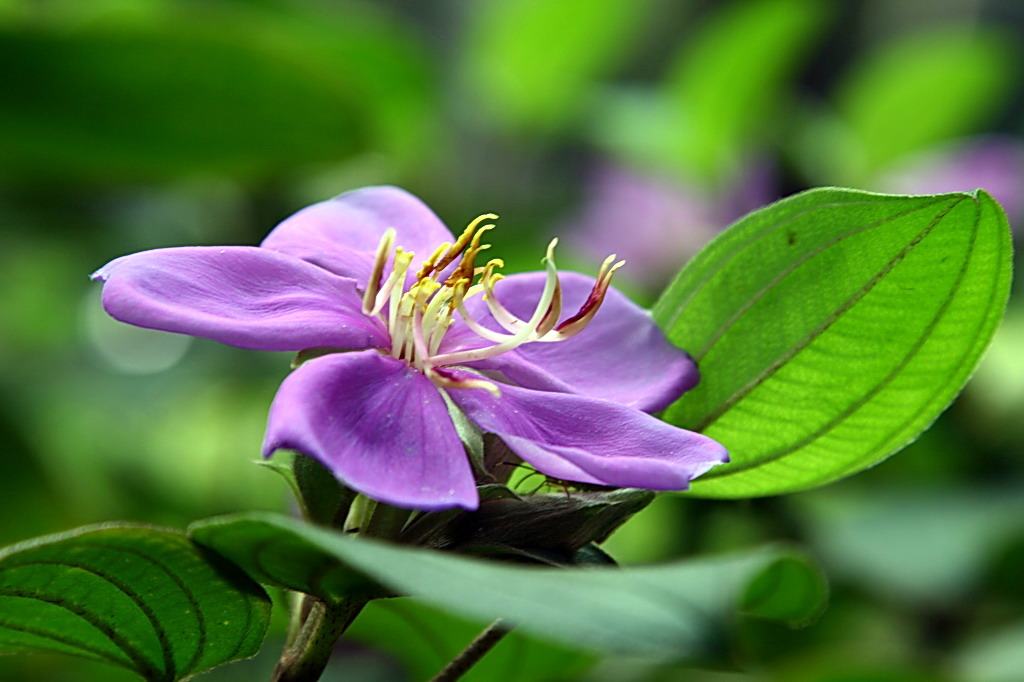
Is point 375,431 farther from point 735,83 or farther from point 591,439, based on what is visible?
point 735,83

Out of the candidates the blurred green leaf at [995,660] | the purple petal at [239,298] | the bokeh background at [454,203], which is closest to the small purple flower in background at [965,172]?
the bokeh background at [454,203]

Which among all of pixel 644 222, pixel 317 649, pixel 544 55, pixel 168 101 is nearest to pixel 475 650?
pixel 317 649

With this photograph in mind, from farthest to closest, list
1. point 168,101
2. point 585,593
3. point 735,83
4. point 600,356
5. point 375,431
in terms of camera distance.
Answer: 1. point 735,83
2. point 168,101
3. point 600,356
4. point 375,431
5. point 585,593

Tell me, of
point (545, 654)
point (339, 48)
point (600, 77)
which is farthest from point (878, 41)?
point (545, 654)

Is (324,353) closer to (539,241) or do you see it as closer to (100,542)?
(100,542)

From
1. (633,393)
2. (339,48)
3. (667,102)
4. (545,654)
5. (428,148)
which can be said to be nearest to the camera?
(633,393)

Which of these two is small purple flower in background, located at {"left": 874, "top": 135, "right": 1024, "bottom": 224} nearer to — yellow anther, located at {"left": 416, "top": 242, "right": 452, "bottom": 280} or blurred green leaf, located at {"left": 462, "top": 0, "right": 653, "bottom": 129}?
blurred green leaf, located at {"left": 462, "top": 0, "right": 653, "bottom": 129}

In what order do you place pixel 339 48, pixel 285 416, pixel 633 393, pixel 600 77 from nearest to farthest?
pixel 285 416, pixel 633 393, pixel 339 48, pixel 600 77
